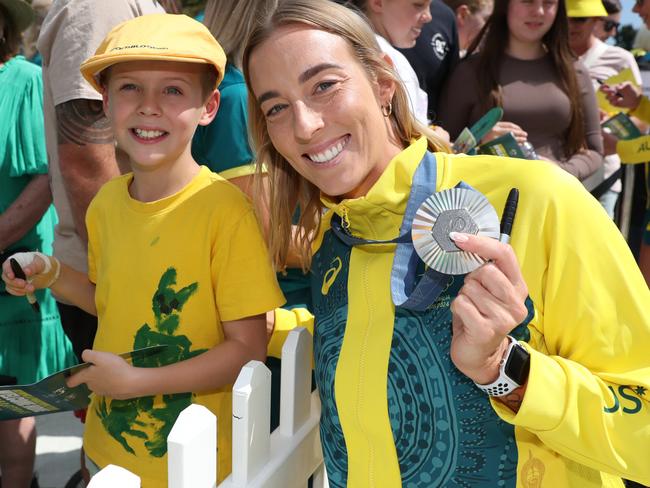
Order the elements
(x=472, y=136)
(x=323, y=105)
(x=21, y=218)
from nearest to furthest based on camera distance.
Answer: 1. (x=323, y=105)
2. (x=472, y=136)
3. (x=21, y=218)

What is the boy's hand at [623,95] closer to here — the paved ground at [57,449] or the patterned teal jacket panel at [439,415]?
the patterned teal jacket panel at [439,415]

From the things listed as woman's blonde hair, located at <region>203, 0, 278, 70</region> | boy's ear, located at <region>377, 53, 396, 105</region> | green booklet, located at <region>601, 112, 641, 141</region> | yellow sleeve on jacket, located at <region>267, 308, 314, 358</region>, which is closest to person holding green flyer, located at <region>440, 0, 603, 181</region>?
green booklet, located at <region>601, 112, 641, 141</region>

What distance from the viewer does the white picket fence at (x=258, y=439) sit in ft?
4.03

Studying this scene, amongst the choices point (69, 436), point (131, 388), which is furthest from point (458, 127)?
point (69, 436)

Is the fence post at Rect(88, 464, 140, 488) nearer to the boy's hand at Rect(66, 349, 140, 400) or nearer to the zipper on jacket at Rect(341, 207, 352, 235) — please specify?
the boy's hand at Rect(66, 349, 140, 400)

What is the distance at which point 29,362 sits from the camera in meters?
2.87

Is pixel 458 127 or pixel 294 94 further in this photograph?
pixel 458 127

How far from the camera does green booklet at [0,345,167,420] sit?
144cm

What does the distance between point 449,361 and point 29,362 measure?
2.20 meters

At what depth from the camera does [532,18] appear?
3449 millimetres

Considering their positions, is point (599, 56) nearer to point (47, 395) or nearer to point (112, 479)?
point (47, 395)

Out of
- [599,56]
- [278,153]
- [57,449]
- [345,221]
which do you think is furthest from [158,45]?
[599,56]

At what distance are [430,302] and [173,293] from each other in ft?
2.34

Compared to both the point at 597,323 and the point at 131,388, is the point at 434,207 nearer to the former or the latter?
the point at 597,323
